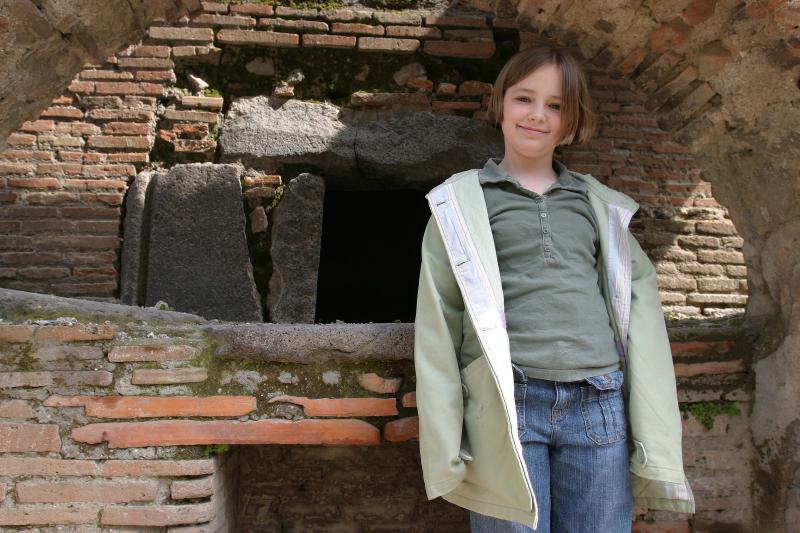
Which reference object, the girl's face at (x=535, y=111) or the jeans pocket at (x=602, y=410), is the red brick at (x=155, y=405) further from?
the girl's face at (x=535, y=111)

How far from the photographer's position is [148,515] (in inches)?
87.9

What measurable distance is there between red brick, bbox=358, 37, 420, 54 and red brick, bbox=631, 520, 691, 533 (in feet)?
9.83

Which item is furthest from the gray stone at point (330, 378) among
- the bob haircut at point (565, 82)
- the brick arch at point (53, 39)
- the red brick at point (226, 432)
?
the brick arch at point (53, 39)

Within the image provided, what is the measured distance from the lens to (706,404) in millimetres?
2605

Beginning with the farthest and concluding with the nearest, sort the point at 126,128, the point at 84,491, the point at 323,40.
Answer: the point at 323,40 → the point at 126,128 → the point at 84,491

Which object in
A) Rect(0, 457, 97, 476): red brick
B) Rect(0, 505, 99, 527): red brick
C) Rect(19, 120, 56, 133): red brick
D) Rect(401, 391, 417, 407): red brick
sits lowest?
Rect(0, 505, 99, 527): red brick

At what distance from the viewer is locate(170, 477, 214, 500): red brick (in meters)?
2.25

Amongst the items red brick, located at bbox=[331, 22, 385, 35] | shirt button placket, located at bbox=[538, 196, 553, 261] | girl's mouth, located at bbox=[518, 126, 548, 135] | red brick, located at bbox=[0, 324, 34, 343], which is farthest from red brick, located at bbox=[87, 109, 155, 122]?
shirt button placket, located at bbox=[538, 196, 553, 261]

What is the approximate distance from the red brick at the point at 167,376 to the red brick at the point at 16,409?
342 millimetres

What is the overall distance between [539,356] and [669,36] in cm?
147

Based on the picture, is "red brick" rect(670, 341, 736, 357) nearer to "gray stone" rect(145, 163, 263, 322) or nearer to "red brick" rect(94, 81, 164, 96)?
"gray stone" rect(145, 163, 263, 322)

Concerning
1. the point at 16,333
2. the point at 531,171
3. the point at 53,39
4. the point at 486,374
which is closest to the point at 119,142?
the point at 53,39

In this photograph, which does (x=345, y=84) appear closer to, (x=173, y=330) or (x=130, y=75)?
(x=130, y=75)

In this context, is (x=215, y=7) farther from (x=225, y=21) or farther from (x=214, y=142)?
(x=214, y=142)
